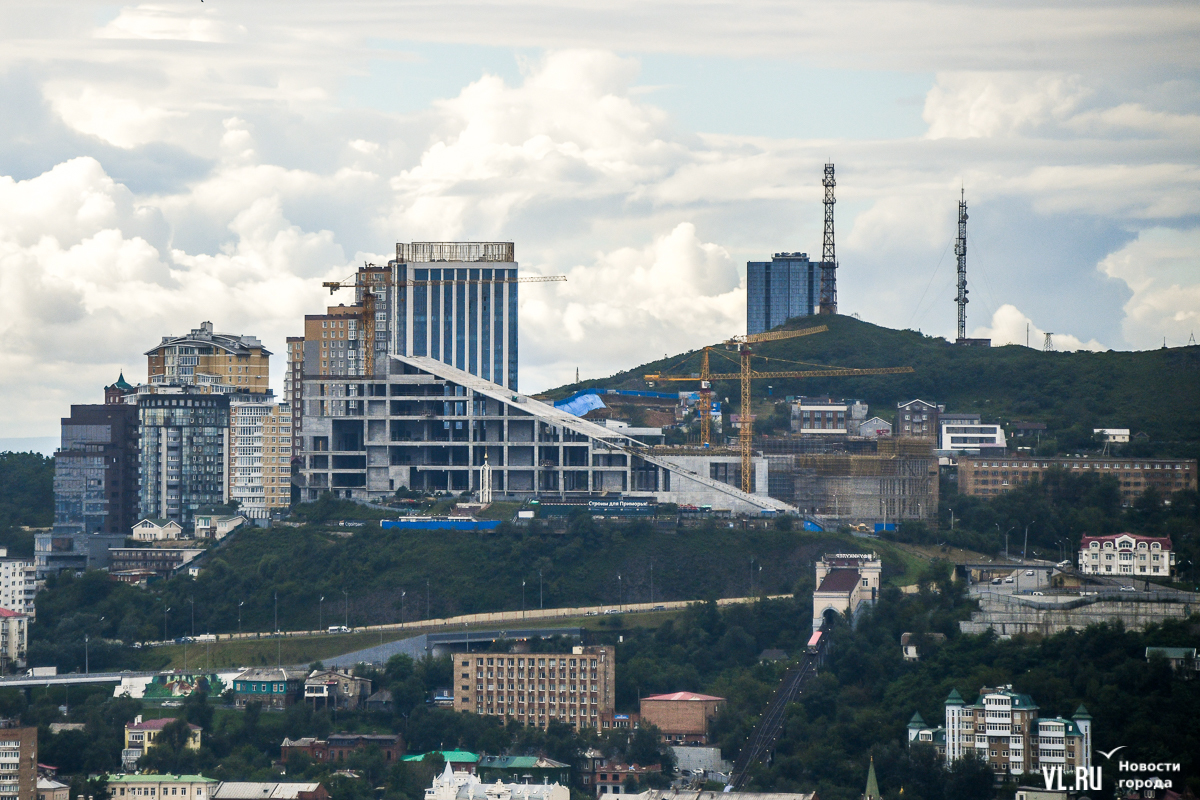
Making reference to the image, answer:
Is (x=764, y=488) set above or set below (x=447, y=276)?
below

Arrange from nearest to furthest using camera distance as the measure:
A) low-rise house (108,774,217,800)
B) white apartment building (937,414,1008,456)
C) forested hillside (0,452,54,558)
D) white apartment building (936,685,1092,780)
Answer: white apartment building (936,685,1092,780) → low-rise house (108,774,217,800) → forested hillside (0,452,54,558) → white apartment building (937,414,1008,456)

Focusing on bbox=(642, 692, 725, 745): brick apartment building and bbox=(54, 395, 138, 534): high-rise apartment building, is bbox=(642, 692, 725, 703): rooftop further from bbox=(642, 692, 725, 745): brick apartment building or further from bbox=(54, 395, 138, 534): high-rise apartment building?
bbox=(54, 395, 138, 534): high-rise apartment building

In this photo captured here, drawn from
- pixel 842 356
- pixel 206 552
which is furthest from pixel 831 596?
pixel 842 356

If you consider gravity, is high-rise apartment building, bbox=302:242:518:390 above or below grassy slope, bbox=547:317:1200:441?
above

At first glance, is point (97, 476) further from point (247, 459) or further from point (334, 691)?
point (334, 691)

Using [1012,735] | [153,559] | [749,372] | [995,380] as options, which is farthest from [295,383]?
[1012,735]

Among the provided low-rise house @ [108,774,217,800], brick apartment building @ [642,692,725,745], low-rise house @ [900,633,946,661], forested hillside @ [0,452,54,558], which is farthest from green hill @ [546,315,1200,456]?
low-rise house @ [108,774,217,800]

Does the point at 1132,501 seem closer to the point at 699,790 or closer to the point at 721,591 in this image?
the point at 721,591
